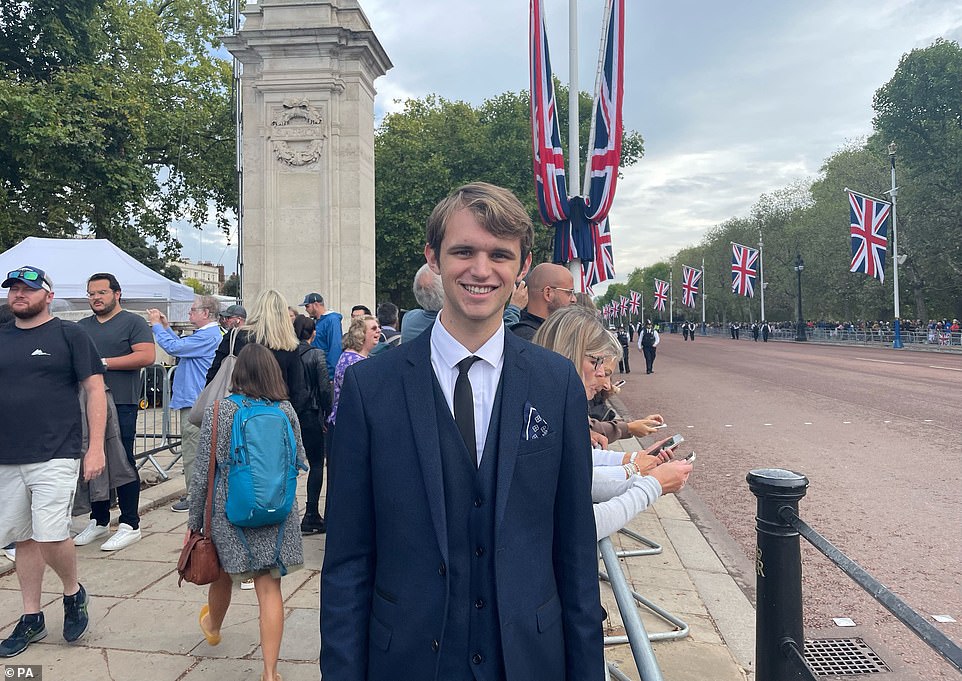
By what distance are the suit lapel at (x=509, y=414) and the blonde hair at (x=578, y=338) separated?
123 centimetres

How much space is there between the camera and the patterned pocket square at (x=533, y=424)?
5.58ft

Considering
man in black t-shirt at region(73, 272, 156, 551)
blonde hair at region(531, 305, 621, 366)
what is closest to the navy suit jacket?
blonde hair at region(531, 305, 621, 366)

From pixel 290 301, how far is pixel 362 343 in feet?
23.0

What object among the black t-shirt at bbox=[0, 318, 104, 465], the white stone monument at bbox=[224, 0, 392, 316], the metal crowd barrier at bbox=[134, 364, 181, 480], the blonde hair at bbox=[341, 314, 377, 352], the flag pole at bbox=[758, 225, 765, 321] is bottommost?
the metal crowd barrier at bbox=[134, 364, 181, 480]

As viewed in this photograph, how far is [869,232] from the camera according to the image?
28500 millimetres

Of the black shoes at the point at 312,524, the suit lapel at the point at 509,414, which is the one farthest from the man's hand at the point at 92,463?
the suit lapel at the point at 509,414

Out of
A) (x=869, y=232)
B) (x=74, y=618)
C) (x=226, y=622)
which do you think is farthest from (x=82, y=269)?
(x=869, y=232)

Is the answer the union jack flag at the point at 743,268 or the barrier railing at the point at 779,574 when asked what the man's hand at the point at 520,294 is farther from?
the union jack flag at the point at 743,268

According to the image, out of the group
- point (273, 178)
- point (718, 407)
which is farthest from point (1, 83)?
point (718, 407)

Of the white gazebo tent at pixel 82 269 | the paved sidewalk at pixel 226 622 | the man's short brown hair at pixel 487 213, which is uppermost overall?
the white gazebo tent at pixel 82 269

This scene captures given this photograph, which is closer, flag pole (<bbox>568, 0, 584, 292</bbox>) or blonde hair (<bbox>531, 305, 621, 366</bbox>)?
blonde hair (<bbox>531, 305, 621, 366</bbox>)

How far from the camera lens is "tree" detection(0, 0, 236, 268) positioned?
54.2 feet

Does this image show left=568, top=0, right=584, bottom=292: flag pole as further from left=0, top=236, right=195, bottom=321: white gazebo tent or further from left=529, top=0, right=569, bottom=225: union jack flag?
left=0, top=236, right=195, bottom=321: white gazebo tent

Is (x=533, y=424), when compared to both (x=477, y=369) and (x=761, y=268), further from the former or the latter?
(x=761, y=268)
